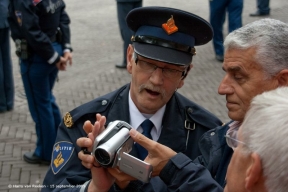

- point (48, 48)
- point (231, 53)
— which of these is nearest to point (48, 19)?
point (48, 48)

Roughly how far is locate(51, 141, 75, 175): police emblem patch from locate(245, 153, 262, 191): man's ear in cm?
111

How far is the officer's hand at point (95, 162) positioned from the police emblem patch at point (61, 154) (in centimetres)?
30

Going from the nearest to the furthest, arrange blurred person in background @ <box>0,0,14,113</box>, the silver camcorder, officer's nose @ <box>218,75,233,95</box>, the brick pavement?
the silver camcorder < officer's nose @ <box>218,75,233,95</box> < the brick pavement < blurred person in background @ <box>0,0,14,113</box>

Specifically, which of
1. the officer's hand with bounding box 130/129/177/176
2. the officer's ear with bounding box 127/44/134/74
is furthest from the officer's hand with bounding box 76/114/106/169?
the officer's ear with bounding box 127/44/134/74

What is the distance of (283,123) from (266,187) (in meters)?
0.22

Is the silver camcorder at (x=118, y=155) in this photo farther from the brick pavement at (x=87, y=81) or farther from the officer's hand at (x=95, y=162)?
the brick pavement at (x=87, y=81)

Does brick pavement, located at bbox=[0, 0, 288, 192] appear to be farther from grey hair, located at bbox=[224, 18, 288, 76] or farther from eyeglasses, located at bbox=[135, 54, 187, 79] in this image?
grey hair, located at bbox=[224, 18, 288, 76]

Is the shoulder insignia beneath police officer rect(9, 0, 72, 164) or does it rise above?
above

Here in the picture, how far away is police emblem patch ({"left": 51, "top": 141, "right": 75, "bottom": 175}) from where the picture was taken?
7.72ft

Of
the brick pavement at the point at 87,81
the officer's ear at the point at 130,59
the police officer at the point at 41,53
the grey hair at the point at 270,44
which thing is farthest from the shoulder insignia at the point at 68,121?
the brick pavement at the point at 87,81

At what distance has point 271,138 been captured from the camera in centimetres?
138

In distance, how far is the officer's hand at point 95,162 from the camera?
78.0 inches

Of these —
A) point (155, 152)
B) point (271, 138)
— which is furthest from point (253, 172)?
point (155, 152)

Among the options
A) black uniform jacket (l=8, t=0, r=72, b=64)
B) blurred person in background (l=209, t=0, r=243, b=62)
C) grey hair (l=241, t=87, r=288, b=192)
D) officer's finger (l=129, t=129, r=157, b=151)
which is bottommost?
blurred person in background (l=209, t=0, r=243, b=62)
